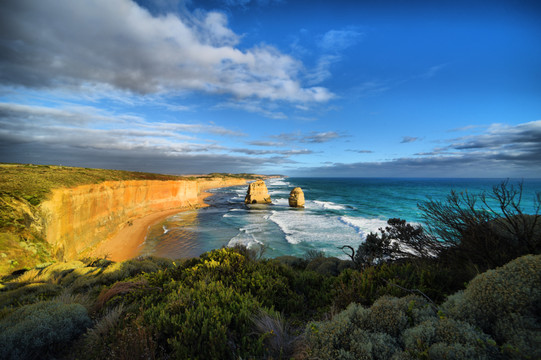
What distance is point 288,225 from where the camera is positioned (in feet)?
93.7

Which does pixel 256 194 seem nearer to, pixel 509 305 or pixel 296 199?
pixel 296 199

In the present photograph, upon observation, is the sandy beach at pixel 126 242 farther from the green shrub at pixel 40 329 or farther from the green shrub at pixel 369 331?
the green shrub at pixel 369 331

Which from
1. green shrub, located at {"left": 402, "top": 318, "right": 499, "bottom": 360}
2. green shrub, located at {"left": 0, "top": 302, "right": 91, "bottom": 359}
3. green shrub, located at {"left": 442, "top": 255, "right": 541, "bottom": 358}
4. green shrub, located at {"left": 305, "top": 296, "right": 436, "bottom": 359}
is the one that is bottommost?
green shrub, located at {"left": 0, "top": 302, "right": 91, "bottom": 359}

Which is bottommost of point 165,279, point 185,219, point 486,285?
point 185,219

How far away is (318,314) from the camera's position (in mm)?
4344

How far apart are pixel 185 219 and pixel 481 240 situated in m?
32.9

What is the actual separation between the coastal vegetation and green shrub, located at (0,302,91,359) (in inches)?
0.6

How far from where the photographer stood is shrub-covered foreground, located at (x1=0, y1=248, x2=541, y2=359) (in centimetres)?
226

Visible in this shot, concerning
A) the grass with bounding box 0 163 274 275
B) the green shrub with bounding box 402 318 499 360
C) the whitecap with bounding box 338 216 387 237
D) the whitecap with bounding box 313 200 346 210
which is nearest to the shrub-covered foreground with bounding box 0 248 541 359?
the green shrub with bounding box 402 318 499 360

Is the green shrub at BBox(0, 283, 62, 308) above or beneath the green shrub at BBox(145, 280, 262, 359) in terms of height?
beneath

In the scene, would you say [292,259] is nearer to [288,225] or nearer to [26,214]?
[26,214]

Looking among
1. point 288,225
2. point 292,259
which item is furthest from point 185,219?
point 292,259

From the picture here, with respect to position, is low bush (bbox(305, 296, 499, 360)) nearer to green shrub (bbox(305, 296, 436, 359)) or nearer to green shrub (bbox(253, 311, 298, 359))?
green shrub (bbox(305, 296, 436, 359))

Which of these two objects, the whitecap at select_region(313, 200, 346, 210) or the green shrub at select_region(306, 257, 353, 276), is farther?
the whitecap at select_region(313, 200, 346, 210)
